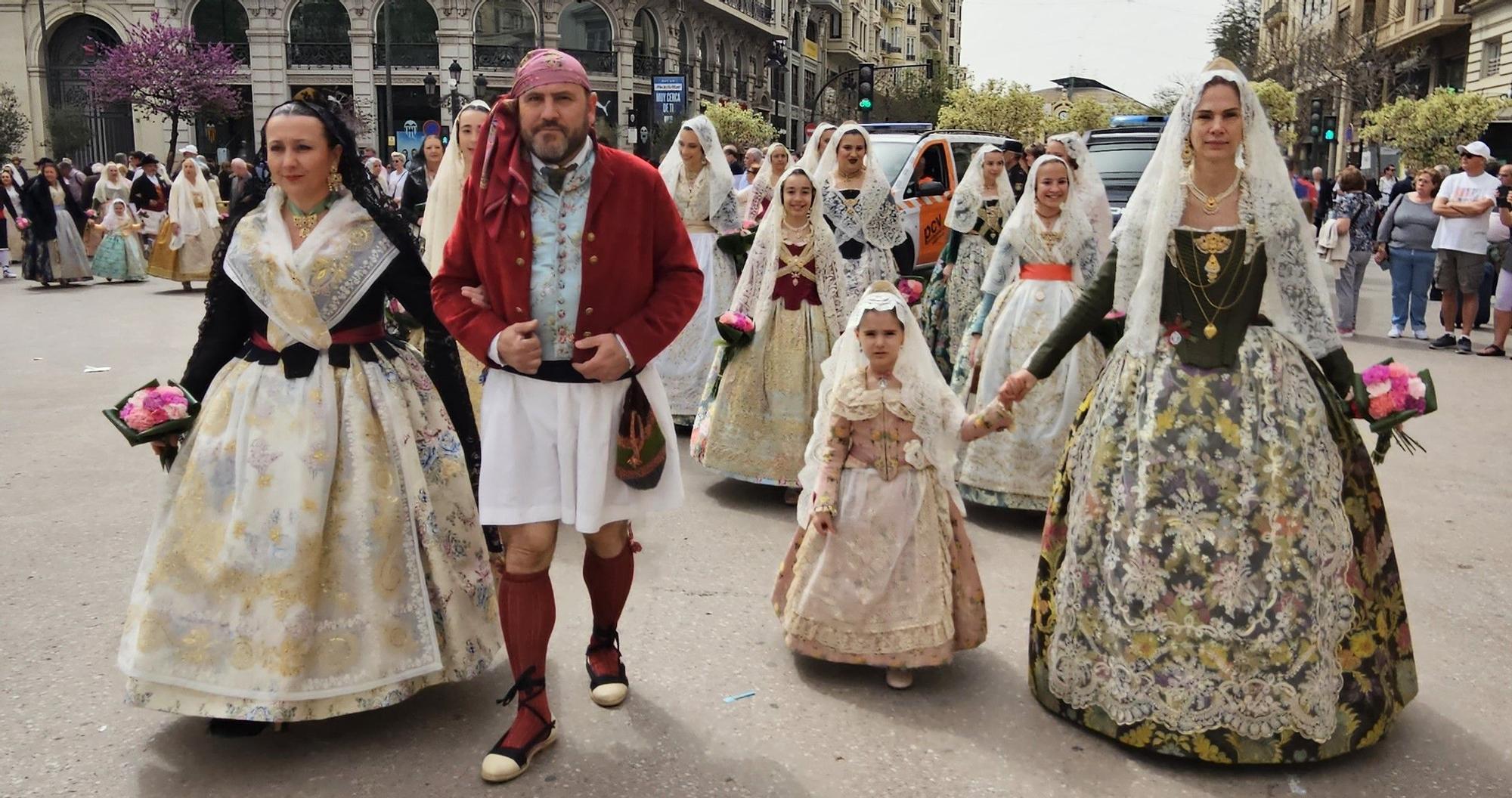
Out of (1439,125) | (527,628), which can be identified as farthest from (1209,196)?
(1439,125)

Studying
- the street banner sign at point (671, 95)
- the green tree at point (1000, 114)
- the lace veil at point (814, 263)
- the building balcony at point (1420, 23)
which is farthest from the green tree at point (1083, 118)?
the lace veil at point (814, 263)

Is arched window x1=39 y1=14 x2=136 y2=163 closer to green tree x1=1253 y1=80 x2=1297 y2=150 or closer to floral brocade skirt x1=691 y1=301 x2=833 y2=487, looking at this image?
green tree x1=1253 y1=80 x2=1297 y2=150

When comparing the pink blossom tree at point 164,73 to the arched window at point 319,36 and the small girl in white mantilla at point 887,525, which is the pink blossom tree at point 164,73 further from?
the small girl in white mantilla at point 887,525

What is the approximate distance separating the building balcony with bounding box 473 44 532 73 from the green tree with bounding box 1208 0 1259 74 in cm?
→ 3152

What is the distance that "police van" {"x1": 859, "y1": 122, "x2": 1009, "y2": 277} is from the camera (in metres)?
13.6

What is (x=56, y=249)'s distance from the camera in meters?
17.9

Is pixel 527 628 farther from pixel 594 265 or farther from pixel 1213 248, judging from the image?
pixel 1213 248

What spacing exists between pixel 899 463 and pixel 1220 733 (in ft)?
4.43

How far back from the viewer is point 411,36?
147ft

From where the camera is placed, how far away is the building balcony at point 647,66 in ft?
160

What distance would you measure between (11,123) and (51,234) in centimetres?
2335

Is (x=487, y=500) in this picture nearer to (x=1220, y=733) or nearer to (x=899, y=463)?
(x=899, y=463)

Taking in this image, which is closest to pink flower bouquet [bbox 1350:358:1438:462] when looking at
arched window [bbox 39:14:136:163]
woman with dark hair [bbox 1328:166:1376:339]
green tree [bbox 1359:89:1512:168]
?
woman with dark hair [bbox 1328:166:1376:339]

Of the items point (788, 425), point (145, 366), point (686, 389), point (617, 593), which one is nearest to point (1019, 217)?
point (788, 425)
